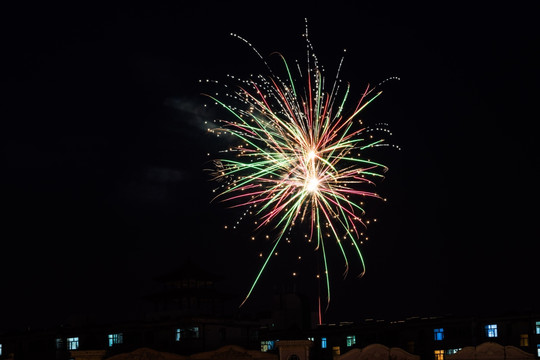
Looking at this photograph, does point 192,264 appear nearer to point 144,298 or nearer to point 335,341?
point 144,298

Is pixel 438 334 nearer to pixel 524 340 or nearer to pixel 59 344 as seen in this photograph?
pixel 524 340

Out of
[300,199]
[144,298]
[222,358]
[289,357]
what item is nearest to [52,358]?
[144,298]

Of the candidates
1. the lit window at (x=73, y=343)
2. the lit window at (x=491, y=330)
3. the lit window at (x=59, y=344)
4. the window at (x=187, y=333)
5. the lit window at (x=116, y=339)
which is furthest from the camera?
the lit window at (x=491, y=330)

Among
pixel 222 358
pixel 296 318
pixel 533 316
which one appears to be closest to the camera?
pixel 222 358

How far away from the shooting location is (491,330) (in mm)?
68438

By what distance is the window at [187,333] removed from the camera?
60.7 metres

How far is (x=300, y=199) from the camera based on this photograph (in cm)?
4288

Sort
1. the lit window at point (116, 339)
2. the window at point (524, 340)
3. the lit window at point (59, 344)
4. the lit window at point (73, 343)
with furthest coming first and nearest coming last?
the lit window at point (59, 344)
the lit window at point (73, 343)
the window at point (524, 340)
the lit window at point (116, 339)

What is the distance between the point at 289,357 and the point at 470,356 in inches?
531

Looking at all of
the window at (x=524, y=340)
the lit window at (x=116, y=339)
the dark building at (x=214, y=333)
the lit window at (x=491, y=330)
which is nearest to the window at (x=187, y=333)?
the dark building at (x=214, y=333)

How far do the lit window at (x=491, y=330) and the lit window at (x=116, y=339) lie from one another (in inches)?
1284

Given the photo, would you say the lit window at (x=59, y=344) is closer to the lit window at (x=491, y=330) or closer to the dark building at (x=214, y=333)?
the dark building at (x=214, y=333)

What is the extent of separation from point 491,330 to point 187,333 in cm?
2785

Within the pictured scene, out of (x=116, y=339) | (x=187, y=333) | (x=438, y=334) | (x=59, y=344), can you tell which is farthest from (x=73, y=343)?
(x=438, y=334)
